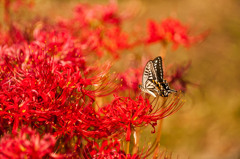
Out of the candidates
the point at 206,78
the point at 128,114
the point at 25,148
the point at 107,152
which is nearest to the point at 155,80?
the point at 128,114

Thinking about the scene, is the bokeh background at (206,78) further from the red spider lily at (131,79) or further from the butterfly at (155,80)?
the butterfly at (155,80)

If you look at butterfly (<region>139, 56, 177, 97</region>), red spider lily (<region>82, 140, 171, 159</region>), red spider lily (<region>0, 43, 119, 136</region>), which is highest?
butterfly (<region>139, 56, 177, 97</region>)

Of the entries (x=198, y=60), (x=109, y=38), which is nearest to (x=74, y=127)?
(x=109, y=38)

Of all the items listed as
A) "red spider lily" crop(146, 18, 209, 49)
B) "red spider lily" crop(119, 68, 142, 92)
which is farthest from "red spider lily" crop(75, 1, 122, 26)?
"red spider lily" crop(119, 68, 142, 92)

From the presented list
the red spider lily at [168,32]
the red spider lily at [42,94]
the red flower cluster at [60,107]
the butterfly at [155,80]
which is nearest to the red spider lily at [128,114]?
the red flower cluster at [60,107]

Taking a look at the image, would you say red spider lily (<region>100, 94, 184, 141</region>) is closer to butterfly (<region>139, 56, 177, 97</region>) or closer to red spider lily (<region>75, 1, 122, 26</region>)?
butterfly (<region>139, 56, 177, 97</region>)

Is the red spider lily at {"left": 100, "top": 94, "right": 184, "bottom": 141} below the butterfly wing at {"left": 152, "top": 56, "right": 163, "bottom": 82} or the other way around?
below
